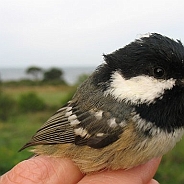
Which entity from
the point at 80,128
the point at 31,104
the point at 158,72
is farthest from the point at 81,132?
the point at 31,104

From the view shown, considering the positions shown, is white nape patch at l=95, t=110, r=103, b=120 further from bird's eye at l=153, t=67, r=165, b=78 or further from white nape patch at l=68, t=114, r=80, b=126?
bird's eye at l=153, t=67, r=165, b=78

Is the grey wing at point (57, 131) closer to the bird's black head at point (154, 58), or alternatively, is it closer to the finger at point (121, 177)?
the finger at point (121, 177)

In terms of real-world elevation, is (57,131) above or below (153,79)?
below

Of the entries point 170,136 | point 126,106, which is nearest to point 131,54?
point 126,106

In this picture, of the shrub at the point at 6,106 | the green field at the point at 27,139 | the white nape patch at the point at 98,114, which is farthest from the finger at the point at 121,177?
the shrub at the point at 6,106

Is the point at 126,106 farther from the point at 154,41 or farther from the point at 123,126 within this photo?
the point at 154,41

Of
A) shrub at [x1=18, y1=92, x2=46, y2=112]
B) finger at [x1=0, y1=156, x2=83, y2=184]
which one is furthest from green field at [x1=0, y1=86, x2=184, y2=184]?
finger at [x1=0, y1=156, x2=83, y2=184]

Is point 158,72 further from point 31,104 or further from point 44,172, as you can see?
point 31,104
